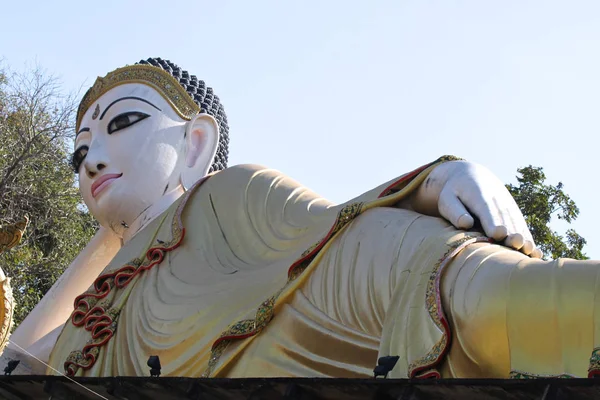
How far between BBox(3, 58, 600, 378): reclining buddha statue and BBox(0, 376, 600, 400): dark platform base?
0.68m

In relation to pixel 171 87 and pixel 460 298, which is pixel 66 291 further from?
pixel 460 298

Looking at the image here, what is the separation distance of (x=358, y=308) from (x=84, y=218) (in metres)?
6.93

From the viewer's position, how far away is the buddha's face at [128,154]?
6.53m

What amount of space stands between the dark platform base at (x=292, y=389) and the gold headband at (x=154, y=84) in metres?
3.14

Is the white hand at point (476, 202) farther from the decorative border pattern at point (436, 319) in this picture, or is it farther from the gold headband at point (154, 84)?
the gold headband at point (154, 84)

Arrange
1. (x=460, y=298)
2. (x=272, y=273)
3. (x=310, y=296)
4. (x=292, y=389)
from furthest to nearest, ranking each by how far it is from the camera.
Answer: (x=272, y=273)
(x=310, y=296)
(x=460, y=298)
(x=292, y=389)

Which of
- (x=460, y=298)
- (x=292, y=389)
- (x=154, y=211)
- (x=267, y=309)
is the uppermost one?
(x=154, y=211)

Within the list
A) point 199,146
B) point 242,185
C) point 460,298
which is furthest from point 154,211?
point 460,298

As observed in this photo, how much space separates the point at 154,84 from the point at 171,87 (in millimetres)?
100

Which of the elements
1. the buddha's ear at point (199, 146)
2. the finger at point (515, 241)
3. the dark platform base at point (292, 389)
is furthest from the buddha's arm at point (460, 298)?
the buddha's ear at point (199, 146)

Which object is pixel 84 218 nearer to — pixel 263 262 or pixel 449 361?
pixel 263 262

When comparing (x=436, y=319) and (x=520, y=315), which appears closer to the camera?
(x=520, y=315)

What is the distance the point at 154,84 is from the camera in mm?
6812

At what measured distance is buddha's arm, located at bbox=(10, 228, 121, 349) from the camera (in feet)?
21.3
